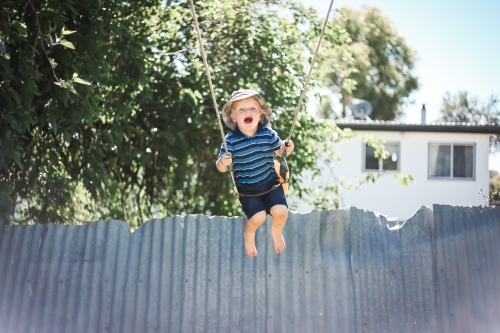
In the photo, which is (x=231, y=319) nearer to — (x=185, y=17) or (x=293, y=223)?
(x=293, y=223)

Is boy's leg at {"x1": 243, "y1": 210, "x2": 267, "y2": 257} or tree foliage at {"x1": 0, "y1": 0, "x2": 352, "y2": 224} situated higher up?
tree foliage at {"x1": 0, "y1": 0, "x2": 352, "y2": 224}

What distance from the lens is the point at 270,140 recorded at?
4.36 meters

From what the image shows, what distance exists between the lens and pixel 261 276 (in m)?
6.01

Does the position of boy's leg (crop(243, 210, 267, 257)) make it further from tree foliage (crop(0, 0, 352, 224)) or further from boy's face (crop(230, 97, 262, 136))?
tree foliage (crop(0, 0, 352, 224))

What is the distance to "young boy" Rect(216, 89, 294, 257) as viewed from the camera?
4.22 m

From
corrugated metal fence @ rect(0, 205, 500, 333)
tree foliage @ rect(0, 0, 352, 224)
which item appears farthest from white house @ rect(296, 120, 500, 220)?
corrugated metal fence @ rect(0, 205, 500, 333)

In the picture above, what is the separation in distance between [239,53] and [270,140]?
14.9ft

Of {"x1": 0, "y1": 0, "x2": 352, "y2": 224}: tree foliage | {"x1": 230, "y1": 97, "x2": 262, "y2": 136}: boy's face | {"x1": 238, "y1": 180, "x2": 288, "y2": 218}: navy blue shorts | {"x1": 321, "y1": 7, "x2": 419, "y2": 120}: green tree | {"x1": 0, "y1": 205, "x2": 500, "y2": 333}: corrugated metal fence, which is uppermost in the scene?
{"x1": 321, "y1": 7, "x2": 419, "y2": 120}: green tree

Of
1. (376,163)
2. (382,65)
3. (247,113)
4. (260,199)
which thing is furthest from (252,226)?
(382,65)

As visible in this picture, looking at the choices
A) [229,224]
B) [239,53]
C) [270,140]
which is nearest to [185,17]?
[239,53]

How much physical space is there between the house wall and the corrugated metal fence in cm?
1051

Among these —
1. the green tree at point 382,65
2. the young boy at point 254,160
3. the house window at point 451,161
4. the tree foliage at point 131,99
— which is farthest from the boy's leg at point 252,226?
the green tree at point 382,65

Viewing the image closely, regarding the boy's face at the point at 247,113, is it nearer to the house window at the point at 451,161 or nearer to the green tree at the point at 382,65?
the house window at the point at 451,161

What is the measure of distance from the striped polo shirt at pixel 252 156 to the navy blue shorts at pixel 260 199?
3cm
